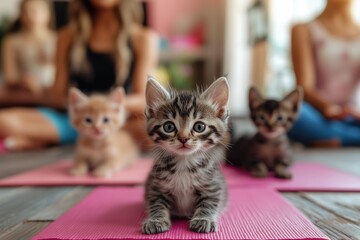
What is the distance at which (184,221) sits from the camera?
1058mm

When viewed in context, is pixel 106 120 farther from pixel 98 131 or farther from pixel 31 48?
pixel 31 48

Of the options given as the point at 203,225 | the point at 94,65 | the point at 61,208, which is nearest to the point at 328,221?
the point at 203,225

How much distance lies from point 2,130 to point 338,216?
7.96 feet

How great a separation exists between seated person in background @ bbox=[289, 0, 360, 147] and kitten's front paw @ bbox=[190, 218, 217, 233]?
187cm

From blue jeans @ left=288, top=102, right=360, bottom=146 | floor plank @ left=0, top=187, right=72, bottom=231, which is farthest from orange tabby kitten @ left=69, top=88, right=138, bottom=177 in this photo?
blue jeans @ left=288, top=102, right=360, bottom=146

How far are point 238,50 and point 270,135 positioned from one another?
379 centimetres

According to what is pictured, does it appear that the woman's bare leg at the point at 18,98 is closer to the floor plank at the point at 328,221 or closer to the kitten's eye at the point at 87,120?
the kitten's eye at the point at 87,120

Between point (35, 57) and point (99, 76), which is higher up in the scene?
point (35, 57)

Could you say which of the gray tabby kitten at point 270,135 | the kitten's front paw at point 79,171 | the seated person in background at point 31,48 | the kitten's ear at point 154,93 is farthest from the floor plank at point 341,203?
the seated person in background at point 31,48

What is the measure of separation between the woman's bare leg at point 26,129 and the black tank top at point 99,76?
400 mm

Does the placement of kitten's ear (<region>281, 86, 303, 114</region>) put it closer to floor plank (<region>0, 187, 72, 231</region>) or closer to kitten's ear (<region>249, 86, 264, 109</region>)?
kitten's ear (<region>249, 86, 264, 109</region>)

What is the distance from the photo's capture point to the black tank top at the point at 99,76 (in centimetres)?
273

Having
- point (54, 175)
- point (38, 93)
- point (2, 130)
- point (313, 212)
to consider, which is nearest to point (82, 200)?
point (54, 175)

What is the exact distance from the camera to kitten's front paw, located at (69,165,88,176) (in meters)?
1.73
